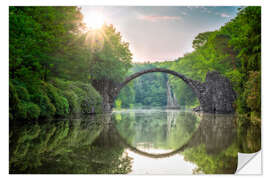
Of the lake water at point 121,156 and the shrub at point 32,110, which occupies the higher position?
the shrub at point 32,110

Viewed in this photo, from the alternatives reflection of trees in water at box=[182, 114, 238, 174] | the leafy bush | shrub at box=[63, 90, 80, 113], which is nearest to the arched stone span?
shrub at box=[63, 90, 80, 113]

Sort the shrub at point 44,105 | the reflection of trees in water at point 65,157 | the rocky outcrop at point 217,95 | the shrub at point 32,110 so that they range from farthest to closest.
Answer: the rocky outcrop at point 217,95 → the shrub at point 44,105 → the shrub at point 32,110 → the reflection of trees in water at point 65,157

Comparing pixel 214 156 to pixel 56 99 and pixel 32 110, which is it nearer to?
pixel 32 110

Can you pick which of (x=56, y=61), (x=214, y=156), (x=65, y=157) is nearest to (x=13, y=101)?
(x=65, y=157)

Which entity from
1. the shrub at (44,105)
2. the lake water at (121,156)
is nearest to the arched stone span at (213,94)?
the shrub at (44,105)

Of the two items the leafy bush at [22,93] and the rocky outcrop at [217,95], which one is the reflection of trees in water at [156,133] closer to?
the leafy bush at [22,93]

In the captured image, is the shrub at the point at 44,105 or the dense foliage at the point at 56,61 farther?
the shrub at the point at 44,105

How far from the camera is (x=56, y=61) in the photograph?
43.4 ft

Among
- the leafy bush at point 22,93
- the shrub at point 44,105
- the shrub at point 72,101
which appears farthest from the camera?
the shrub at point 72,101

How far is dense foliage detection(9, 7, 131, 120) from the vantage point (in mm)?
8492

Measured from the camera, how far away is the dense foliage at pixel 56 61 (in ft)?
27.9

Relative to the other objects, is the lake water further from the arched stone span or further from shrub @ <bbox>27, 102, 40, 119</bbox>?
the arched stone span
